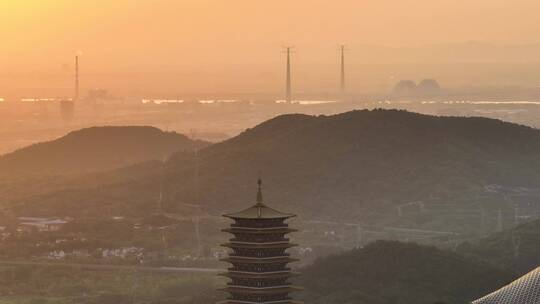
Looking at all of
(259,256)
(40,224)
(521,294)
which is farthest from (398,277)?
(40,224)

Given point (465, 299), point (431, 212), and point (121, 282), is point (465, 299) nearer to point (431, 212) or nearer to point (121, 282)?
point (121, 282)

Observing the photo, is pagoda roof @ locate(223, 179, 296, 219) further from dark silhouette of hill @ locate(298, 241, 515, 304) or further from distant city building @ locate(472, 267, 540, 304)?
dark silhouette of hill @ locate(298, 241, 515, 304)

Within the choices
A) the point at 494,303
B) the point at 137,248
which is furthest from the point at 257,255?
the point at 137,248

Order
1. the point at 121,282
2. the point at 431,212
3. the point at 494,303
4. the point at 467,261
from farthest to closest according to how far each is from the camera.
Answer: the point at 431,212 < the point at 121,282 < the point at 467,261 < the point at 494,303

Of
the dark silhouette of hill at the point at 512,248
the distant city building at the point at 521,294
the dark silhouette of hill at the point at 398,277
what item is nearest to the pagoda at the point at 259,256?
the distant city building at the point at 521,294

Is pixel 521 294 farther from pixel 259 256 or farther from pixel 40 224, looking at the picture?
pixel 40 224

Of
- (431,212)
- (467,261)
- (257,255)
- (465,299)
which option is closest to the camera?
(257,255)

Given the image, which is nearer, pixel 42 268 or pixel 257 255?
pixel 257 255
